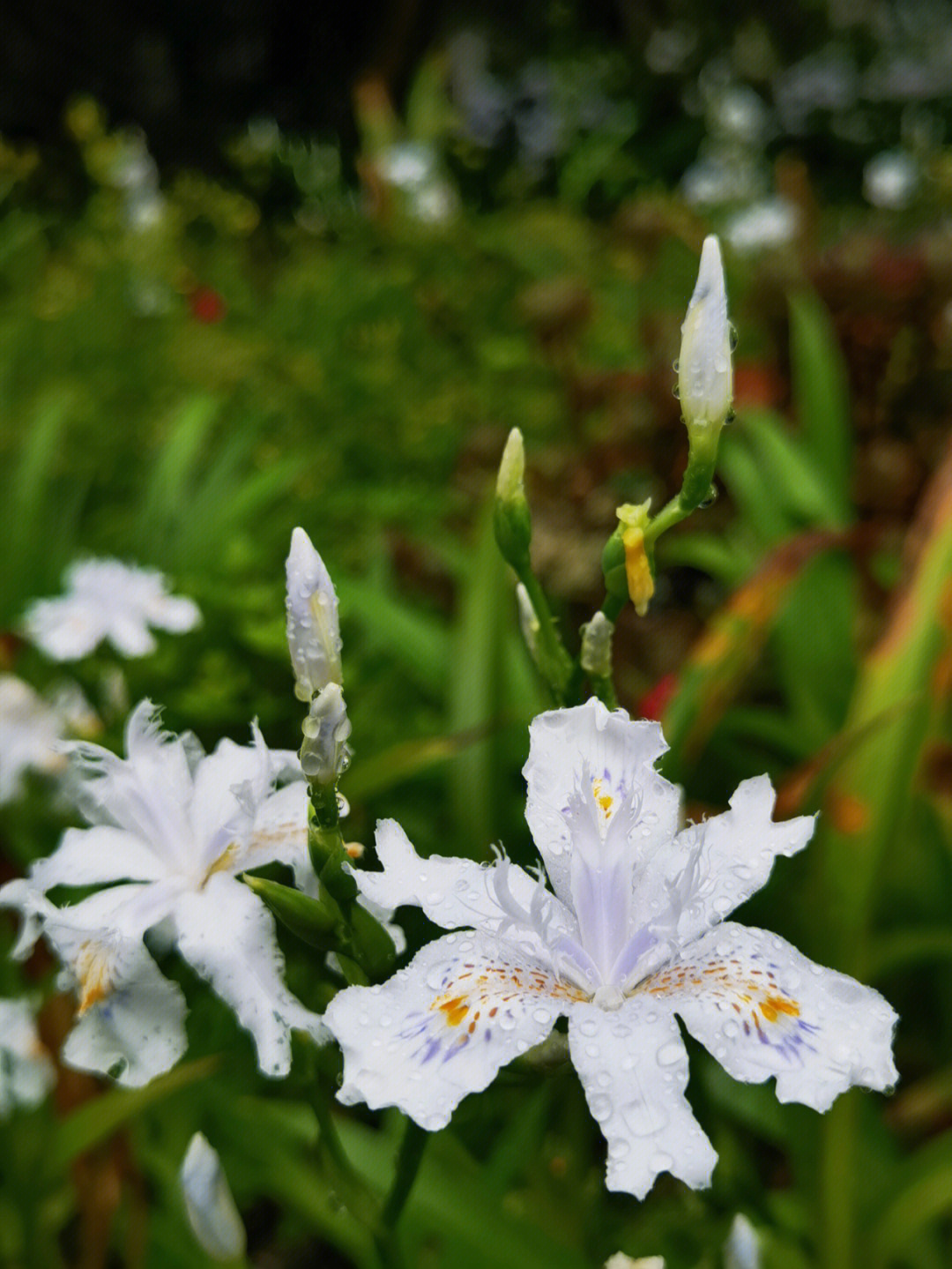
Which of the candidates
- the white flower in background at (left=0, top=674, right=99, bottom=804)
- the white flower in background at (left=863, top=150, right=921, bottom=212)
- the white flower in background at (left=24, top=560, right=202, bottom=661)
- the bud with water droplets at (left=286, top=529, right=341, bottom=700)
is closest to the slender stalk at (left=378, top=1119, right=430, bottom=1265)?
the bud with water droplets at (left=286, top=529, right=341, bottom=700)

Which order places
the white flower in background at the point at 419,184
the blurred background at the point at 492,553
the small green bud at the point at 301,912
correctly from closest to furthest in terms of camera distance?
the small green bud at the point at 301,912
the blurred background at the point at 492,553
the white flower in background at the point at 419,184

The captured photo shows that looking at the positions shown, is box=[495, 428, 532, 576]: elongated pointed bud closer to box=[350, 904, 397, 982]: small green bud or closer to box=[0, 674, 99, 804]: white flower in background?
box=[350, 904, 397, 982]: small green bud

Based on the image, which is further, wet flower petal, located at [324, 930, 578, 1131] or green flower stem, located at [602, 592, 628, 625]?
green flower stem, located at [602, 592, 628, 625]

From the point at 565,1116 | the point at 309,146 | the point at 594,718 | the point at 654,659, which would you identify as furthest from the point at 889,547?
the point at 309,146

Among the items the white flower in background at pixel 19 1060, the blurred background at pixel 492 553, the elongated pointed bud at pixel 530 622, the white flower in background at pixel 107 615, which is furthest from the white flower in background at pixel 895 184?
the white flower in background at pixel 19 1060

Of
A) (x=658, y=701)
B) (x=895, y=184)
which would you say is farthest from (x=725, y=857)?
(x=895, y=184)

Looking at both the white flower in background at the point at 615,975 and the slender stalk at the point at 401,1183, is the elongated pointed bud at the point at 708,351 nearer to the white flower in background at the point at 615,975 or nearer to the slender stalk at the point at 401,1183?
the white flower in background at the point at 615,975

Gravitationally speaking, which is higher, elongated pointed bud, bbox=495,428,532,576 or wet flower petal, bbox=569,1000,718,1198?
elongated pointed bud, bbox=495,428,532,576
